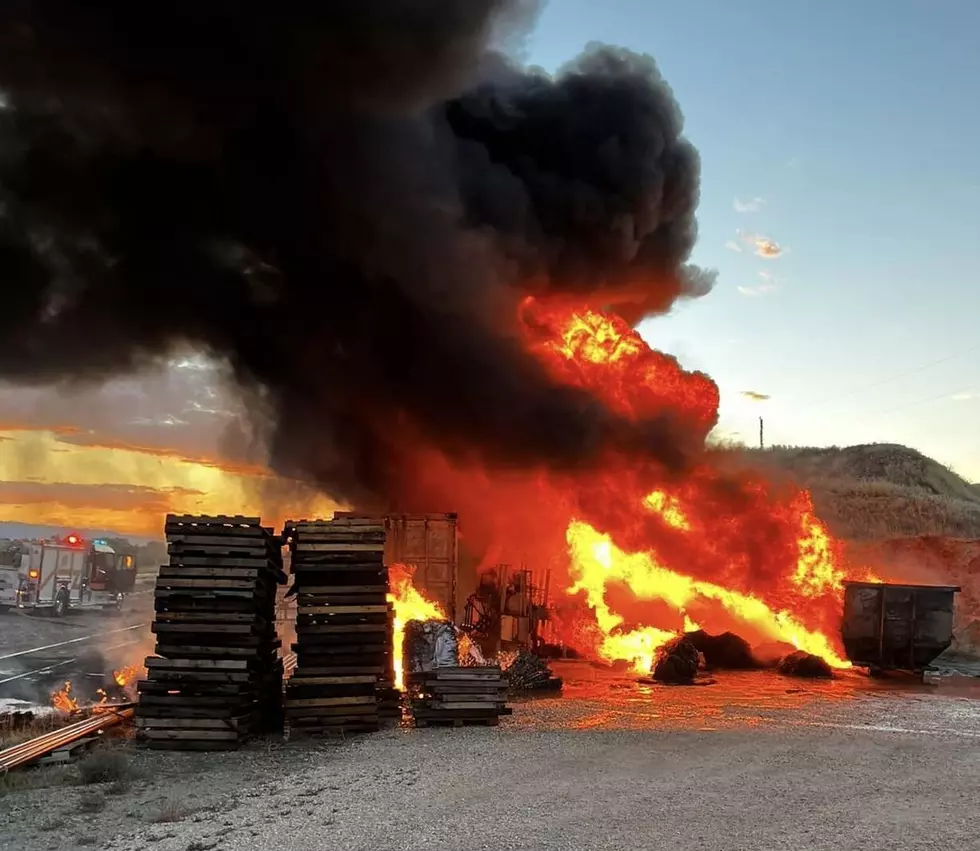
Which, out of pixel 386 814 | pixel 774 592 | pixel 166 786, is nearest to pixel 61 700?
pixel 166 786

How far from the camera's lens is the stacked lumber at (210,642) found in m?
14.0

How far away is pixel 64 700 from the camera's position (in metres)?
19.3

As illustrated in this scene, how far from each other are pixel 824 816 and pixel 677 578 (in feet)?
54.3

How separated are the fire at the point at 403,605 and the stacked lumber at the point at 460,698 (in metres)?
2.97

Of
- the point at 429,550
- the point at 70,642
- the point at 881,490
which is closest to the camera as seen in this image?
the point at 429,550

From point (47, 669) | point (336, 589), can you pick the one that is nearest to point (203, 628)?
point (336, 589)

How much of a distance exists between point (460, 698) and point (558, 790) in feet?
16.4

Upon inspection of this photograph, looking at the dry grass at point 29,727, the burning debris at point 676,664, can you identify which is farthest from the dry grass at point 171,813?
the burning debris at point 676,664

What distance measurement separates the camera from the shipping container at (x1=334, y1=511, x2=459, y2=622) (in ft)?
76.0

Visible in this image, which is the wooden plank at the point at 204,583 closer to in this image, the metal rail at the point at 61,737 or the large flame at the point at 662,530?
the metal rail at the point at 61,737

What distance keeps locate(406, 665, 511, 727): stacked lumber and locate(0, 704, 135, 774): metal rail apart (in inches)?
206

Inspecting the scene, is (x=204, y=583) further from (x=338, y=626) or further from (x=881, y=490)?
(x=881, y=490)

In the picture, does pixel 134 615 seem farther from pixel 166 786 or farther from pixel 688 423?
pixel 166 786

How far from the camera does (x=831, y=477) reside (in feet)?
224
